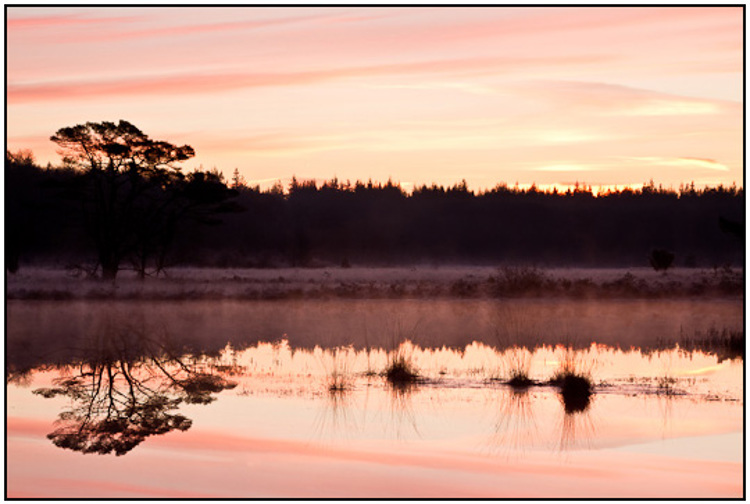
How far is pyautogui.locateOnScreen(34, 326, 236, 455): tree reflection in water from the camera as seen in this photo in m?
11.6

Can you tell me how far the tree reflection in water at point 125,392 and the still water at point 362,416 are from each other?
0.04 m

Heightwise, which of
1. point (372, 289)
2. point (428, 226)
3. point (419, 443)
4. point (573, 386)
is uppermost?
point (428, 226)

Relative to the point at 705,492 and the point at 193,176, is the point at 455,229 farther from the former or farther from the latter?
the point at 705,492

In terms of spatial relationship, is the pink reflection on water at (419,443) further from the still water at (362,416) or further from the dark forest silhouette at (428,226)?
the dark forest silhouette at (428,226)

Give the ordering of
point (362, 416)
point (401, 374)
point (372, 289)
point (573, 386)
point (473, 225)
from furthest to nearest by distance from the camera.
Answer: point (473, 225)
point (372, 289)
point (401, 374)
point (573, 386)
point (362, 416)

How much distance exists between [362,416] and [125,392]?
11.6 feet

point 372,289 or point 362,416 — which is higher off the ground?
point 372,289

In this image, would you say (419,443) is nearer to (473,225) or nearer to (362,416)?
(362,416)

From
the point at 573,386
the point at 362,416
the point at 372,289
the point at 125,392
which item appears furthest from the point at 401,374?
the point at 372,289

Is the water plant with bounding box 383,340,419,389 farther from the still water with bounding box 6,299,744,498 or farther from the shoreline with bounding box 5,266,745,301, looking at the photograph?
the shoreline with bounding box 5,266,745,301

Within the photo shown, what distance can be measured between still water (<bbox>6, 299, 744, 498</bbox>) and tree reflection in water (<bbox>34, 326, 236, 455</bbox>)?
0.13ft

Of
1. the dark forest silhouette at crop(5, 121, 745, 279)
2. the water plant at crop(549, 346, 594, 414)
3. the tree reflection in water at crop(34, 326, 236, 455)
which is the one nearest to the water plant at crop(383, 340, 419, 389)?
the water plant at crop(549, 346, 594, 414)

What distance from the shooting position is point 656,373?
52.0ft

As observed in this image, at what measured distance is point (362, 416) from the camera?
12555mm
